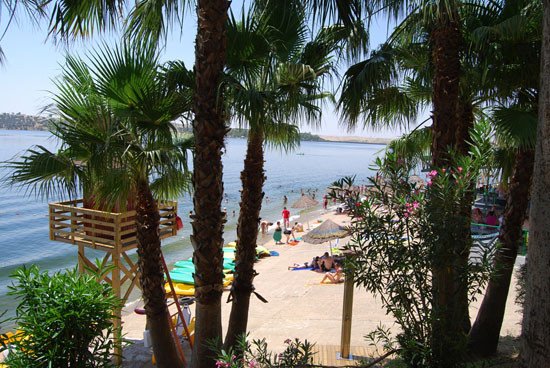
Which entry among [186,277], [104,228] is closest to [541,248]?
[104,228]

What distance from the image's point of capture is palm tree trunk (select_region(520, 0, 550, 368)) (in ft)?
8.76

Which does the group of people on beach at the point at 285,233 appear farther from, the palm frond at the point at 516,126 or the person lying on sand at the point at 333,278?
the palm frond at the point at 516,126

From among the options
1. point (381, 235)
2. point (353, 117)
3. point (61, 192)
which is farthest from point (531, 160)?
point (61, 192)

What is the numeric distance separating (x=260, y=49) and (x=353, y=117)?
57.1 inches

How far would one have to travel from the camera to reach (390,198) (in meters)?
3.32

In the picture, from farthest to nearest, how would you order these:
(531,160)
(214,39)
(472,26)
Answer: (531,160) → (472,26) → (214,39)

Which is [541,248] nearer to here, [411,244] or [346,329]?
[411,244]

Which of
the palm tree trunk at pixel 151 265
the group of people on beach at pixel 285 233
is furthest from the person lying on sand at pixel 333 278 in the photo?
the palm tree trunk at pixel 151 265

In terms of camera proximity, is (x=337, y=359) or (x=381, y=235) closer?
(x=381, y=235)

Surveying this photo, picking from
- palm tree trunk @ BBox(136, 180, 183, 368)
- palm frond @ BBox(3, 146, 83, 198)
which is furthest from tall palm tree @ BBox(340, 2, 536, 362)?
palm frond @ BBox(3, 146, 83, 198)

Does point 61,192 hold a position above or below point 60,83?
below

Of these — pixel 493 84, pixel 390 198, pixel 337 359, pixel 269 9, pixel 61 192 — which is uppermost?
pixel 269 9

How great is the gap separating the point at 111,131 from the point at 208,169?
153 cm

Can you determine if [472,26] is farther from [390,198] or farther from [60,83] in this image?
[60,83]
